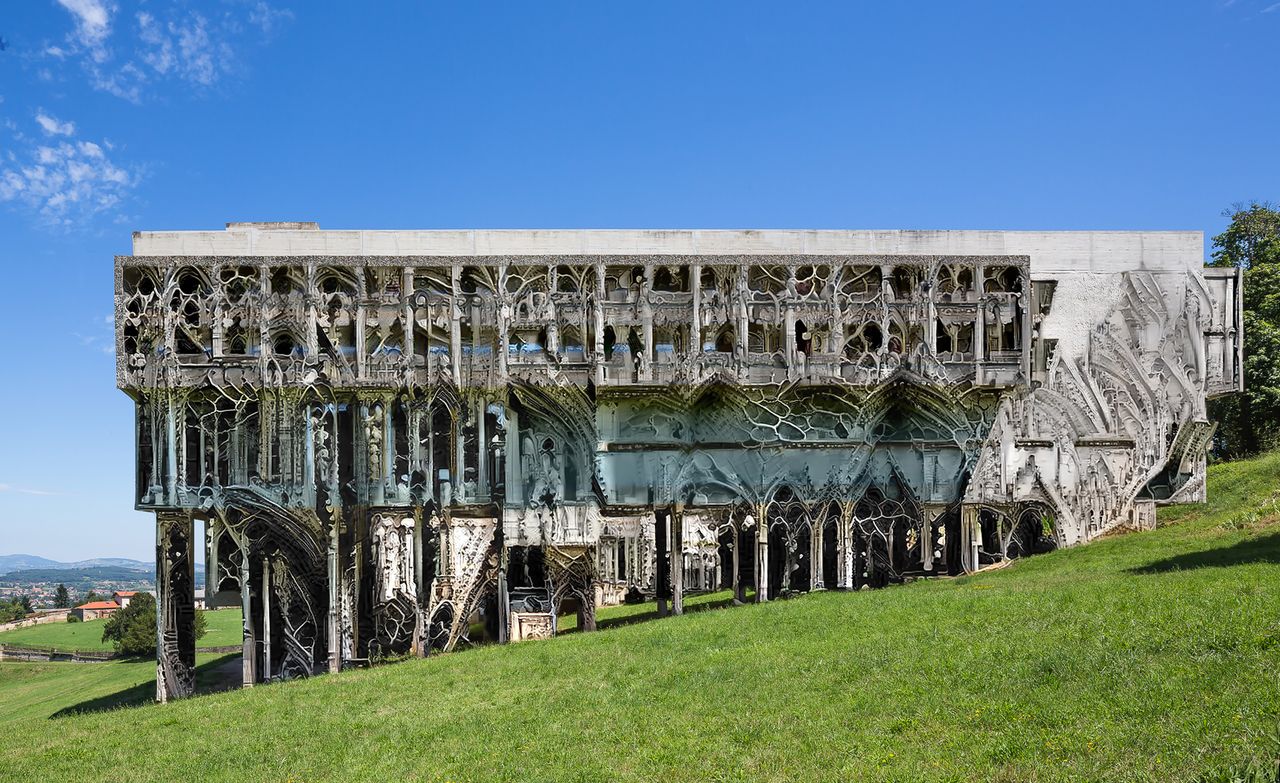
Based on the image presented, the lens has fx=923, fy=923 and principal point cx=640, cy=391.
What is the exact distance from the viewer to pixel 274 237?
2489cm

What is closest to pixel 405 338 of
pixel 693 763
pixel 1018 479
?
pixel 693 763

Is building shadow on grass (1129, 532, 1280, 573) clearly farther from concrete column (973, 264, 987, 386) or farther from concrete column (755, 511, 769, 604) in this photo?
concrete column (755, 511, 769, 604)

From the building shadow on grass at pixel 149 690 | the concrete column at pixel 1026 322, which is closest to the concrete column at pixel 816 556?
the concrete column at pixel 1026 322

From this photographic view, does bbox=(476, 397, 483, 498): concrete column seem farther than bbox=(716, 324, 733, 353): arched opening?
No

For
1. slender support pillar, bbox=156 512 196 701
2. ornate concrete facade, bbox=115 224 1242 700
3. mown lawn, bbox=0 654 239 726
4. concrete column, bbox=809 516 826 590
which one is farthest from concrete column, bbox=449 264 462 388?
mown lawn, bbox=0 654 239 726

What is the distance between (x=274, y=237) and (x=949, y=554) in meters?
20.4

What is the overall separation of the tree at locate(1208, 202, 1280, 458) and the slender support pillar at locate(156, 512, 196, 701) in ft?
112

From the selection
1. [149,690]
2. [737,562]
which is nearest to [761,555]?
[737,562]

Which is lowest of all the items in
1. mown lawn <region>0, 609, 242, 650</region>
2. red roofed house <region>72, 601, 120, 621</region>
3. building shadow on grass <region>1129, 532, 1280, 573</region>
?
red roofed house <region>72, 601, 120, 621</region>

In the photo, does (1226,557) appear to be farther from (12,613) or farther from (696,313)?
(12,613)

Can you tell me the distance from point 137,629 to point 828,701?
4604 cm

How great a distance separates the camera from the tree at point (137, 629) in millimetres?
47406

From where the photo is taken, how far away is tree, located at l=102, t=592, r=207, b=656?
1866 inches

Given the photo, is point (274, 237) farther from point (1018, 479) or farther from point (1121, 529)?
point (1121, 529)
